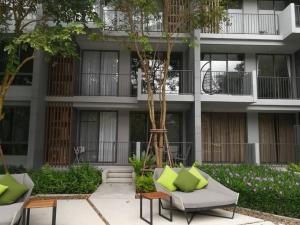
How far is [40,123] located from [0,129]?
231 centimetres

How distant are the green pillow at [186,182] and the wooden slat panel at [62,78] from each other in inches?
324

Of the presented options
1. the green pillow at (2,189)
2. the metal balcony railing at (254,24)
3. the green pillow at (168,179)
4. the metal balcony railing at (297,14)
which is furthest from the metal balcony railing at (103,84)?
the green pillow at (2,189)

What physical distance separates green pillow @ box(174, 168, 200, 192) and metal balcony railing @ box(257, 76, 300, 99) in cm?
892

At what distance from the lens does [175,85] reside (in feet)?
49.8

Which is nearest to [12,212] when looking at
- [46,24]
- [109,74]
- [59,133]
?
[46,24]

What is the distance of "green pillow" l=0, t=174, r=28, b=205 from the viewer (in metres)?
6.19

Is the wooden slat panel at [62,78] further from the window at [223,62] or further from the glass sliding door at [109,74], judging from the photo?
the window at [223,62]

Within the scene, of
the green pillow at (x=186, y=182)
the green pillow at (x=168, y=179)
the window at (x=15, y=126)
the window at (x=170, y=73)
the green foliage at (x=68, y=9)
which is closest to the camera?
the green pillow at (x=186, y=182)

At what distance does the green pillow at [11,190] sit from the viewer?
619 centimetres

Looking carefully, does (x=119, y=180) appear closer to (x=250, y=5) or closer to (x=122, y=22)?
(x=122, y=22)

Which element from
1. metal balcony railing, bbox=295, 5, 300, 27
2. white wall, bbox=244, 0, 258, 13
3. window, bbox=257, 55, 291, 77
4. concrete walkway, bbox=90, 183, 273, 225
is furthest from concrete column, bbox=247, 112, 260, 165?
concrete walkway, bbox=90, 183, 273, 225

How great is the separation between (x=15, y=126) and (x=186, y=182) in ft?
32.4

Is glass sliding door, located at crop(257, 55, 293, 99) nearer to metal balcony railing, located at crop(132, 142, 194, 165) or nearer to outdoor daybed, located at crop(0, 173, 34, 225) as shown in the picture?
metal balcony railing, located at crop(132, 142, 194, 165)

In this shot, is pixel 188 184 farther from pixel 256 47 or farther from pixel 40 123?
pixel 256 47
